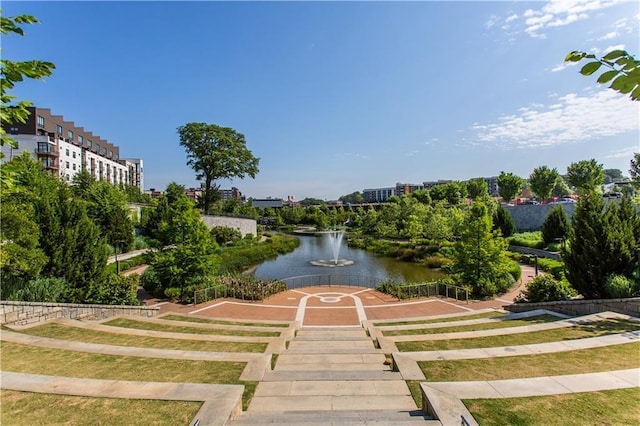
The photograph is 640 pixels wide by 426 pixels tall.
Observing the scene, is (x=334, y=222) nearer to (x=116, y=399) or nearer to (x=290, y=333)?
(x=290, y=333)

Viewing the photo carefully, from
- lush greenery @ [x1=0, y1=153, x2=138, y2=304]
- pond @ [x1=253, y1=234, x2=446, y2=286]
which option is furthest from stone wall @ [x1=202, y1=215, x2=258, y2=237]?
lush greenery @ [x1=0, y1=153, x2=138, y2=304]

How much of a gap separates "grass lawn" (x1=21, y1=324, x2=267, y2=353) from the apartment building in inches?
1801

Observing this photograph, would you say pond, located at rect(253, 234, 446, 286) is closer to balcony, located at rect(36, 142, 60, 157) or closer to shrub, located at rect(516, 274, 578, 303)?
shrub, located at rect(516, 274, 578, 303)

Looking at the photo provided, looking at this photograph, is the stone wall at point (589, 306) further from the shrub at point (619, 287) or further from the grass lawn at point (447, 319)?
the grass lawn at point (447, 319)

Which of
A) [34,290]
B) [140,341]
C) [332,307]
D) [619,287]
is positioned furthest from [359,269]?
[140,341]

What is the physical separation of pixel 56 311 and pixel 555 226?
4680 cm

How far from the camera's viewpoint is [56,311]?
44.8 ft

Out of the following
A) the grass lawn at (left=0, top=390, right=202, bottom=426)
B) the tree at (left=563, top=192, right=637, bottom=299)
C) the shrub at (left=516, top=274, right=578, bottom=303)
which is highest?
the tree at (left=563, top=192, right=637, bottom=299)

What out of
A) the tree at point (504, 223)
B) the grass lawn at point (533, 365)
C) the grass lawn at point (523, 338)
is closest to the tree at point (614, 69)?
the grass lawn at point (533, 365)

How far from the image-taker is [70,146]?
6838 centimetres

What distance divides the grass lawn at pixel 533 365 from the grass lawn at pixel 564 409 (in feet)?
3.91

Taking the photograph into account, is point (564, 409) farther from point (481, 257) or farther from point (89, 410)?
point (481, 257)

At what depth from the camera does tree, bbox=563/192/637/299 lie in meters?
15.1

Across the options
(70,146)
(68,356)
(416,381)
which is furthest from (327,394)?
(70,146)
